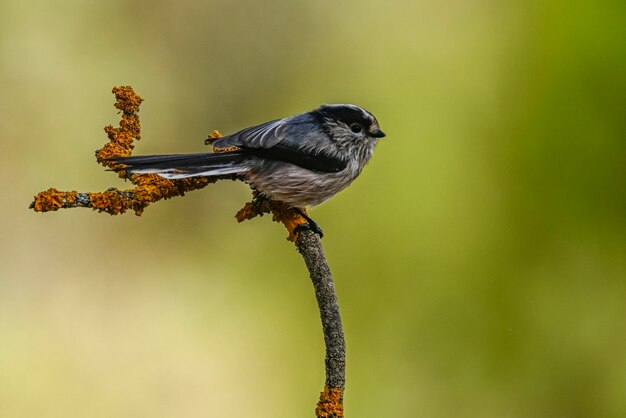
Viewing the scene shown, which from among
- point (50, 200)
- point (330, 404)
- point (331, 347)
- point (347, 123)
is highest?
point (347, 123)

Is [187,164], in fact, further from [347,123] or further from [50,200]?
[347,123]

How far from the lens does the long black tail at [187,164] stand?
1.57 meters

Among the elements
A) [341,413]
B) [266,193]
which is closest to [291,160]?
[266,193]

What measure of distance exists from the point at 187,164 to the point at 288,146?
318 mm

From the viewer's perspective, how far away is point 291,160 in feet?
6.33

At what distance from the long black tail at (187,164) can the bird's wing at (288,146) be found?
0.10 ft

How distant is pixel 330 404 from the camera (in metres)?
1.61

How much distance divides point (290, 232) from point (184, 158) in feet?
0.98

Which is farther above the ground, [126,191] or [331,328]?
[126,191]

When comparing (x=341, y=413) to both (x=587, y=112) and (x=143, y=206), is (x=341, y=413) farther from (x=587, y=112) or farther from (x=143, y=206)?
(x=587, y=112)

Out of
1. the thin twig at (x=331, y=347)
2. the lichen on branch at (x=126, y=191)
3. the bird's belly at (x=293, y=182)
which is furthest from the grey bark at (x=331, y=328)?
the bird's belly at (x=293, y=182)

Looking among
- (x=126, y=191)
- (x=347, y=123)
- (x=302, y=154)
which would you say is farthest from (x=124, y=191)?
(x=347, y=123)

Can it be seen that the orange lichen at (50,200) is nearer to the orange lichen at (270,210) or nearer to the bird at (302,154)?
the bird at (302,154)

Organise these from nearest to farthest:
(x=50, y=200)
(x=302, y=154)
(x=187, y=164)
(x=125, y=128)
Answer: (x=50, y=200) → (x=187, y=164) → (x=125, y=128) → (x=302, y=154)
